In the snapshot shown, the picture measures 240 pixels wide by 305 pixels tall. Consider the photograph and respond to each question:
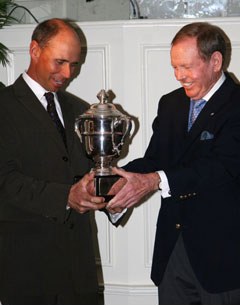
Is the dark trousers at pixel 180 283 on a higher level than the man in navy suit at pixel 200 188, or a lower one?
lower

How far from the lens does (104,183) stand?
245 cm

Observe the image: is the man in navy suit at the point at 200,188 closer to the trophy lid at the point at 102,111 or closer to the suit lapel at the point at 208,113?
the suit lapel at the point at 208,113

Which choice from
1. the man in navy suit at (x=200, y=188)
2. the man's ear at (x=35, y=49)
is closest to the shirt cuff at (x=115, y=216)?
the man in navy suit at (x=200, y=188)

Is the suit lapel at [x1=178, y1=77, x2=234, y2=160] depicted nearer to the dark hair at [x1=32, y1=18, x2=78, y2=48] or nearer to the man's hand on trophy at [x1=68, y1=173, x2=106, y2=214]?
the man's hand on trophy at [x1=68, y1=173, x2=106, y2=214]

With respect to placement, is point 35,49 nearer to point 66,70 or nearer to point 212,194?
point 66,70

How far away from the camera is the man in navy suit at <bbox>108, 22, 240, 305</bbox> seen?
242 centimetres

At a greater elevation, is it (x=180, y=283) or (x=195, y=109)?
(x=195, y=109)

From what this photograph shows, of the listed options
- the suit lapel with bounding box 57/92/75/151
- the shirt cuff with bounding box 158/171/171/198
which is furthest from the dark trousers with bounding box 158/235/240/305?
the suit lapel with bounding box 57/92/75/151

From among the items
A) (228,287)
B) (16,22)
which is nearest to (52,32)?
(228,287)

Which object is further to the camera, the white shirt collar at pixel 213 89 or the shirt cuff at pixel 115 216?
the shirt cuff at pixel 115 216

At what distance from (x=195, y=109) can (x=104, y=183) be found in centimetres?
46

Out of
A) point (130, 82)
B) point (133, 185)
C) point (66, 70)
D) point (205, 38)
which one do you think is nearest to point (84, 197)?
point (133, 185)

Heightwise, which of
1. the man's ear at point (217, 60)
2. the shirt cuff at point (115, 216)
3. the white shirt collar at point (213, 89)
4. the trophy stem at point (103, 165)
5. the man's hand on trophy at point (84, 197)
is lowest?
the shirt cuff at point (115, 216)

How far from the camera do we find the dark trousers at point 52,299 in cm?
246
